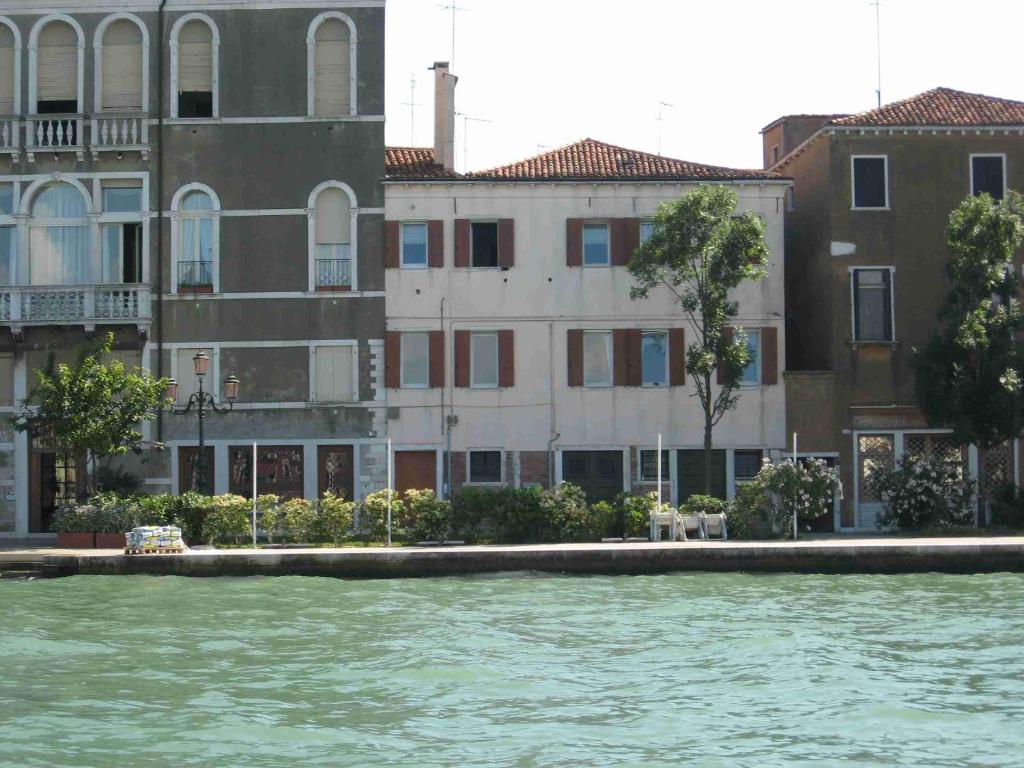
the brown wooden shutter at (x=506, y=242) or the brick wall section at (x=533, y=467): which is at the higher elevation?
the brown wooden shutter at (x=506, y=242)

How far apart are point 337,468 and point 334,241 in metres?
4.98

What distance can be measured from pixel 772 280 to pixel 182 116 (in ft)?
44.2

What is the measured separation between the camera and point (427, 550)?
28969 millimetres

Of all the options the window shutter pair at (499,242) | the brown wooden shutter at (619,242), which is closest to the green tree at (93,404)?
the window shutter pair at (499,242)

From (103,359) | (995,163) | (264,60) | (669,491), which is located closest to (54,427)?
(103,359)

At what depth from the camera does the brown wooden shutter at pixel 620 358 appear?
36.2 metres

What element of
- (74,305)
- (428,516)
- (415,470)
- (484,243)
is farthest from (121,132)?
(428,516)

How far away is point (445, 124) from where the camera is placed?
1462 inches

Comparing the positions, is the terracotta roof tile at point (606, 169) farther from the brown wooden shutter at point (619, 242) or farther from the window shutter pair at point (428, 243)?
the window shutter pair at point (428, 243)

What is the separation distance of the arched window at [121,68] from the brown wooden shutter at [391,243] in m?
6.13

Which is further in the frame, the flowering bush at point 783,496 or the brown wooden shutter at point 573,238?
the brown wooden shutter at point 573,238

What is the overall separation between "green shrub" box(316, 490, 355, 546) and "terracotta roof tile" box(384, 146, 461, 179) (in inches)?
333

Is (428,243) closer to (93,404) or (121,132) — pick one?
(121,132)

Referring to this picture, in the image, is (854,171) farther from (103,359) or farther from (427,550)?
(103,359)
